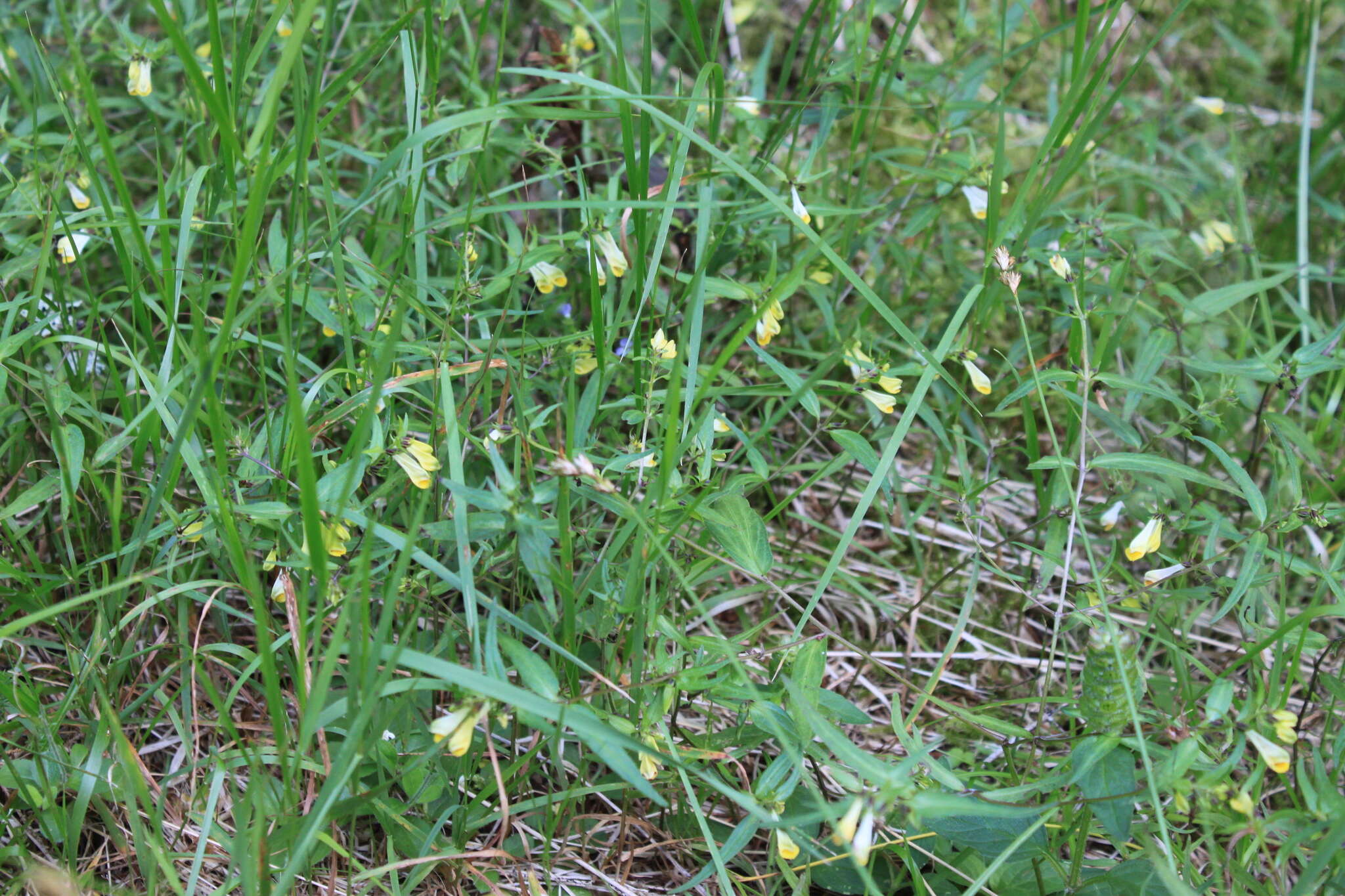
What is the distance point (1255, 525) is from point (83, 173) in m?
2.43

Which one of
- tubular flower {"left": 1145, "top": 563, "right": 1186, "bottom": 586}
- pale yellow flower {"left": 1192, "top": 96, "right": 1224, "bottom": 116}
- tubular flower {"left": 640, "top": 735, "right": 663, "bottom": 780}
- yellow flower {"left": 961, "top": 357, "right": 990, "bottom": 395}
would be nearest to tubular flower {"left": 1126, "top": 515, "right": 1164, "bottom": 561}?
tubular flower {"left": 1145, "top": 563, "right": 1186, "bottom": 586}

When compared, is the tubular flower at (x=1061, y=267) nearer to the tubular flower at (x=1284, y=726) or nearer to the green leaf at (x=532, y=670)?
the tubular flower at (x=1284, y=726)

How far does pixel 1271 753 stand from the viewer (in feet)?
4.06

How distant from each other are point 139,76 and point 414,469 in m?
1.11

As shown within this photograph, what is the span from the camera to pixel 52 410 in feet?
4.69

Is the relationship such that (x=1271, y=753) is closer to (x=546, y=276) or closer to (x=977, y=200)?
(x=977, y=200)

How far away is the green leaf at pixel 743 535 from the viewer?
143 centimetres

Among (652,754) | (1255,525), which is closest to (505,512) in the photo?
(652,754)

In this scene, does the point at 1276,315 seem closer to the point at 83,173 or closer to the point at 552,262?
the point at 552,262

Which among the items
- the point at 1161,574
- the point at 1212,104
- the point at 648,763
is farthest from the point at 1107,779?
the point at 1212,104

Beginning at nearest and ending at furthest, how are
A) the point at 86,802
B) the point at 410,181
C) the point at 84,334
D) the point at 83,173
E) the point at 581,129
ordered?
the point at 86,802
the point at 410,181
the point at 84,334
the point at 83,173
the point at 581,129

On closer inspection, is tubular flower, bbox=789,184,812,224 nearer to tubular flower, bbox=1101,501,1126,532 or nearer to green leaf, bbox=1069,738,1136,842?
tubular flower, bbox=1101,501,1126,532

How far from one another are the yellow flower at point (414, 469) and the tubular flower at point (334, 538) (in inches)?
4.6

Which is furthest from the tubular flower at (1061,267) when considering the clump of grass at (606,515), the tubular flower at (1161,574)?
the tubular flower at (1161,574)
